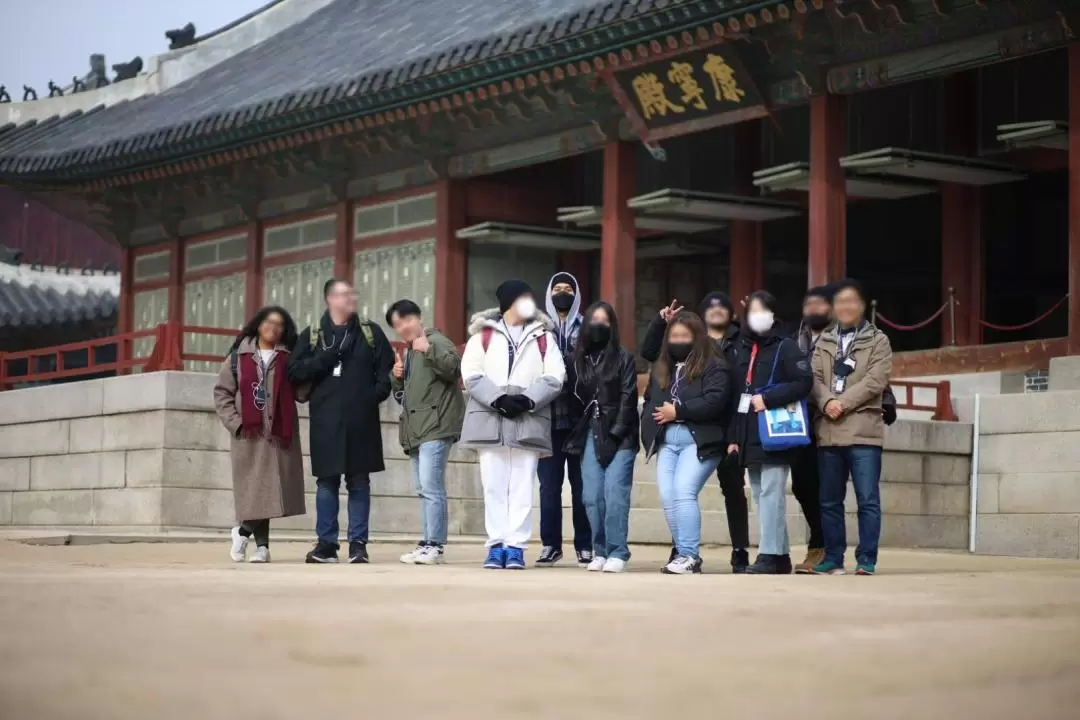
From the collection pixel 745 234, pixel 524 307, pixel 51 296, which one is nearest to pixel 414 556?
pixel 524 307

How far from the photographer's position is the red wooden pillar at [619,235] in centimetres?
1841

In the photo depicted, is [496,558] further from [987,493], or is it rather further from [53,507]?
[53,507]

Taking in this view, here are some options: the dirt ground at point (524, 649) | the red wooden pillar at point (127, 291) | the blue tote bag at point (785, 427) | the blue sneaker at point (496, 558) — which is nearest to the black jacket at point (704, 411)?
the blue tote bag at point (785, 427)

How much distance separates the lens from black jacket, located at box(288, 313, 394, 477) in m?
10.0

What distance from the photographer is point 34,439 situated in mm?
16312

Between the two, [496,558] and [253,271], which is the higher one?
[253,271]

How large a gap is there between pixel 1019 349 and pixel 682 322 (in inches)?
276

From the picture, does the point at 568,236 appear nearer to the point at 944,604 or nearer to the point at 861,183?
the point at 861,183

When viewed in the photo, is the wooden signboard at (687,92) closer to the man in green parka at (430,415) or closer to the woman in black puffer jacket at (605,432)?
the man in green parka at (430,415)

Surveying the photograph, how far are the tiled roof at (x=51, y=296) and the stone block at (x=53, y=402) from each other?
11883 mm

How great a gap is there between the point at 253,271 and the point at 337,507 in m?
13.4

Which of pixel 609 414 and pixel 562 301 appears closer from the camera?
pixel 609 414

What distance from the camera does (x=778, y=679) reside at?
4.22 meters

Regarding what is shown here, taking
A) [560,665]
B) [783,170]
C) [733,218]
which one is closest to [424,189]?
[733,218]
